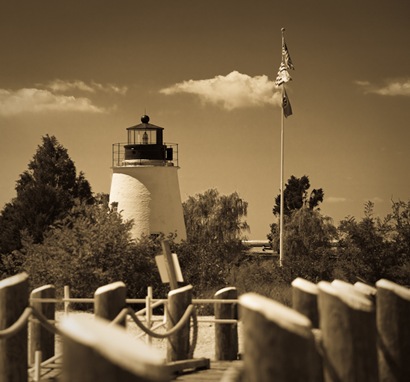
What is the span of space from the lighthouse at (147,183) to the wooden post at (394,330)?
26110 mm

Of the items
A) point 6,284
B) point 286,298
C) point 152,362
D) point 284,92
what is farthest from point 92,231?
point 152,362

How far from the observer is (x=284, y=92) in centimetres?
3225

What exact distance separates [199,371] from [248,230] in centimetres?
3447

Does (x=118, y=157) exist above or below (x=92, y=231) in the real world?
above

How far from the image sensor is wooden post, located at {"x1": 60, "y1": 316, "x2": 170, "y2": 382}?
10.4ft

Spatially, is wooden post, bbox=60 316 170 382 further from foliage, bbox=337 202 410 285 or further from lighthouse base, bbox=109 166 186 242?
lighthouse base, bbox=109 166 186 242

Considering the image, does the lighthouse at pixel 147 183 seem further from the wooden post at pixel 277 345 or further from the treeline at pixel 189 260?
the wooden post at pixel 277 345

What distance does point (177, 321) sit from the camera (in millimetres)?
10047

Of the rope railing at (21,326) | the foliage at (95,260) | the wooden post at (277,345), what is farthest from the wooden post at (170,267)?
the foliage at (95,260)

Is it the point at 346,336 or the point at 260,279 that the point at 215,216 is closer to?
the point at 260,279

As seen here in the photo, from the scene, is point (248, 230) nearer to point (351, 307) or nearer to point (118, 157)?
point (118, 157)

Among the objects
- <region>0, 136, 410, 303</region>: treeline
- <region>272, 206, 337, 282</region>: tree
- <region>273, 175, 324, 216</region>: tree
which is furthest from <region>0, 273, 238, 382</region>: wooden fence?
<region>273, 175, 324, 216</region>: tree

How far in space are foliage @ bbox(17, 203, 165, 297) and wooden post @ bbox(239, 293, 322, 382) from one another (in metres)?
19.6

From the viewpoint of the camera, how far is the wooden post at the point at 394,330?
6652 millimetres
